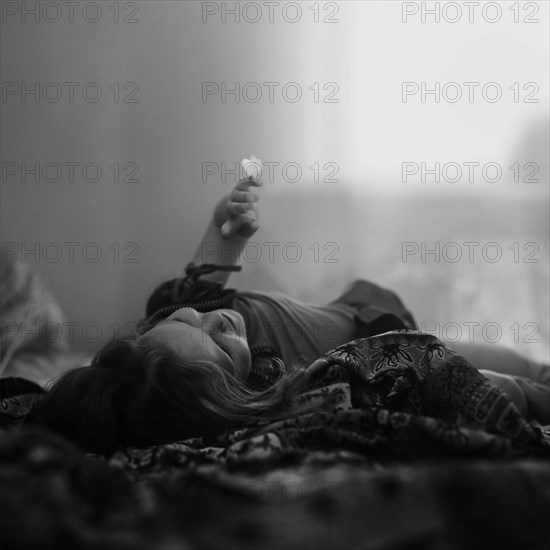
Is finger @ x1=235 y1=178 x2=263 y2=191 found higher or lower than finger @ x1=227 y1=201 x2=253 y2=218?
higher

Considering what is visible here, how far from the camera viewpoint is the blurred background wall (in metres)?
1.58

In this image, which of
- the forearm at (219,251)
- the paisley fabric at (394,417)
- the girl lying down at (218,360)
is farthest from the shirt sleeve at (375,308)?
the paisley fabric at (394,417)

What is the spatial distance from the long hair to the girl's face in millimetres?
52

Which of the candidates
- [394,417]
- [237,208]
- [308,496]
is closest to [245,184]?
[237,208]

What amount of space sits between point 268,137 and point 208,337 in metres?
0.75

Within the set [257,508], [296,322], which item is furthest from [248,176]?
[257,508]

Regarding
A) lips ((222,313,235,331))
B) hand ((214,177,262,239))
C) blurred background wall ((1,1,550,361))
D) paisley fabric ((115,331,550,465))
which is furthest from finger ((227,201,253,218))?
paisley fabric ((115,331,550,465))

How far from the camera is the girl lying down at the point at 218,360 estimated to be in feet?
2.89

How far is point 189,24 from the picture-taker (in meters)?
1.57

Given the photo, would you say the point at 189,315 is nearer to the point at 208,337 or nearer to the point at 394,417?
the point at 208,337

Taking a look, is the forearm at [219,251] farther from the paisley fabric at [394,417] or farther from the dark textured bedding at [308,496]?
the dark textured bedding at [308,496]

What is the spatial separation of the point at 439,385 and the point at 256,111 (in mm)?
1003

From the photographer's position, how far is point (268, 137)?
1.61 metres

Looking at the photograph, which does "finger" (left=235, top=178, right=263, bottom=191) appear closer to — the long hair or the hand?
the hand
